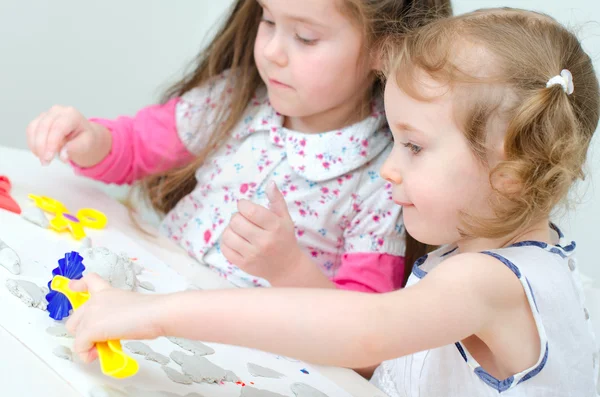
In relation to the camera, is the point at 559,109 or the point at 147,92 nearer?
the point at 559,109

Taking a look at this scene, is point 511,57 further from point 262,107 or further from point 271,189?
point 262,107

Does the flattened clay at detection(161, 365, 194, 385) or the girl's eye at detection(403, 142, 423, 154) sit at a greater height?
the girl's eye at detection(403, 142, 423, 154)

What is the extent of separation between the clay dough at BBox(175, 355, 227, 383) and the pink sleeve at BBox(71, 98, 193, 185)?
0.57 m

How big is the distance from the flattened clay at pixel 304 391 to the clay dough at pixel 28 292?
0.24 m

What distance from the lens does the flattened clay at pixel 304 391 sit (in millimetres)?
726

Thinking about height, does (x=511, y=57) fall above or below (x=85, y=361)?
above

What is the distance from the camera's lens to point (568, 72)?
0.72 metres

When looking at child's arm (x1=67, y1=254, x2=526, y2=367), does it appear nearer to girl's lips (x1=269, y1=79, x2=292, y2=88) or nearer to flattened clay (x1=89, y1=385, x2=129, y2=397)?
flattened clay (x1=89, y1=385, x2=129, y2=397)

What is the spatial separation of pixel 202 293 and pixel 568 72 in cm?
39

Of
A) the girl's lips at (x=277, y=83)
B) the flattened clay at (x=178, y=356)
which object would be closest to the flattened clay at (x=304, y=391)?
the flattened clay at (x=178, y=356)

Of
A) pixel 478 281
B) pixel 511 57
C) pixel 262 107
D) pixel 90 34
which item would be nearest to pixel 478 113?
pixel 511 57

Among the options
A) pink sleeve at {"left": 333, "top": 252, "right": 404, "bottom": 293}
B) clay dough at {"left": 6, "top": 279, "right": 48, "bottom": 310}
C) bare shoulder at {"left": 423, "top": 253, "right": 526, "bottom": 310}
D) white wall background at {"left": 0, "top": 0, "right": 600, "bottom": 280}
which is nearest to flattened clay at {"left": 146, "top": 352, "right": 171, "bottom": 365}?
clay dough at {"left": 6, "top": 279, "right": 48, "bottom": 310}

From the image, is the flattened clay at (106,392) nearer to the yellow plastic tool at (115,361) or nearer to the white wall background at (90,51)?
the yellow plastic tool at (115,361)

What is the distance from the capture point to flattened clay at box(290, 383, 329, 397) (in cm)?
73
